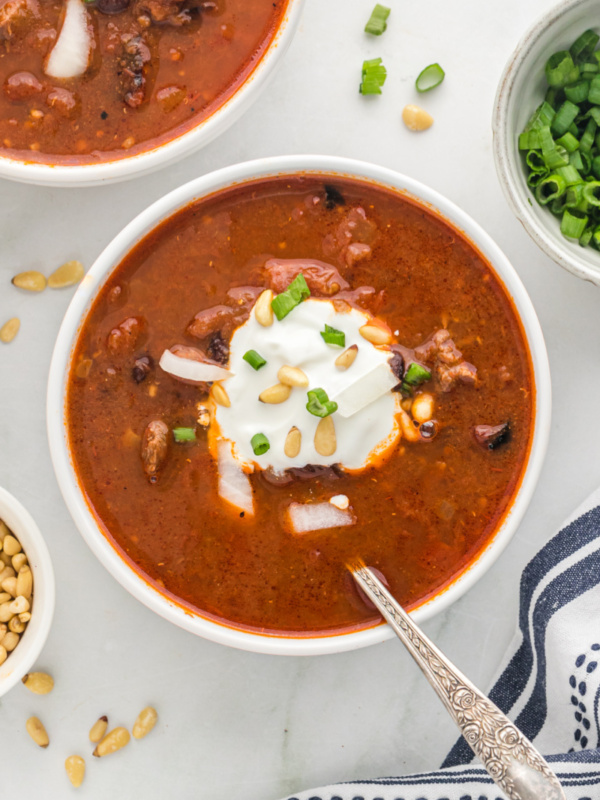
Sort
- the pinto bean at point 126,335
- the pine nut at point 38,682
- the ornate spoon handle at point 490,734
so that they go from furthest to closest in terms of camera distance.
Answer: the pine nut at point 38,682 < the pinto bean at point 126,335 < the ornate spoon handle at point 490,734

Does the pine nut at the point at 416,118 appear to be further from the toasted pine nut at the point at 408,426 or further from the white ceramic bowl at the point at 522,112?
the toasted pine nut at the point at 408,426

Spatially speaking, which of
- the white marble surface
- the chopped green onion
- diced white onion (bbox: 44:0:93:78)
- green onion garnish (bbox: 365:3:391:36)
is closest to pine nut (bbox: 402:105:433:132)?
the white marble surface

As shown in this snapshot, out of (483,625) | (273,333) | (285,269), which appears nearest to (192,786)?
(483,625)

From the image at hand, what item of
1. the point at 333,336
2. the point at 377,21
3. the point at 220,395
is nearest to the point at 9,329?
the point at 220,395

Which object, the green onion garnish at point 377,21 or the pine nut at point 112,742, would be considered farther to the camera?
the pine nut at point 112,742

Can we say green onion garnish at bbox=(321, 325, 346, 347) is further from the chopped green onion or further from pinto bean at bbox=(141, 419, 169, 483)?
the chopped green onion

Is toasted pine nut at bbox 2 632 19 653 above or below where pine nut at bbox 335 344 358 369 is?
Answer: below

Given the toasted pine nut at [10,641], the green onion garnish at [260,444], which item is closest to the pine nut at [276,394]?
the green onion garnish at [260,444]
